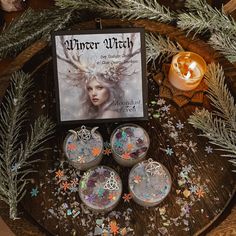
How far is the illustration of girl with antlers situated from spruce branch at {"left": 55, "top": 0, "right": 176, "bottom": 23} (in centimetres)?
12

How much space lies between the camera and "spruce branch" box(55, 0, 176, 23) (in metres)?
1.04

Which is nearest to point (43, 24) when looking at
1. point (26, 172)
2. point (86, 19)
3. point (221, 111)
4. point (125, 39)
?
point (86, 19)

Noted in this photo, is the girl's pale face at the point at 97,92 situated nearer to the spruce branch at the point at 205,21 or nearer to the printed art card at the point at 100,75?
the printed art card at the point at 100,75

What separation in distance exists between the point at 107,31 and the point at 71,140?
28 cm

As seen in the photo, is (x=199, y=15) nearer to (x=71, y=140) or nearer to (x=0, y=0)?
(x=71, y=140)

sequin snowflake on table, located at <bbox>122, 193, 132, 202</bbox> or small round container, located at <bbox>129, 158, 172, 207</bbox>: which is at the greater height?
small round container, located at <bbox>129, 158, 172, 207</bbox>

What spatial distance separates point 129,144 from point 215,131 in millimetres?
215

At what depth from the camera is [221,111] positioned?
104 cm

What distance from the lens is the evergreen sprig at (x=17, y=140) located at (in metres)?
0.90

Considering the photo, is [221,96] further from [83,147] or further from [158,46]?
[83,147]

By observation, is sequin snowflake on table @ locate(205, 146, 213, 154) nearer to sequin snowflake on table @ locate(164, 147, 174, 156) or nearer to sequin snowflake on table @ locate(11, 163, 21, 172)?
sequin snowflake on table @ locate(164, 147, 174, 156)

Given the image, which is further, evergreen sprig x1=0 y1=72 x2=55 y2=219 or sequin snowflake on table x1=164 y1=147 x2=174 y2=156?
sequin snowflake on table x1=164 y1=147 x2=174 y2=156

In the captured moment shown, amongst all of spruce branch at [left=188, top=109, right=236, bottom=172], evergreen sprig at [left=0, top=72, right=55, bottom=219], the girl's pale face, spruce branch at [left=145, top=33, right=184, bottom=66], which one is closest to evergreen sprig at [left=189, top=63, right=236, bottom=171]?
spruce branch at [left=188, top=109, right=236, bottom=172]

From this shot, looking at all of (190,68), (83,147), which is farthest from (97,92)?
(190,68)
